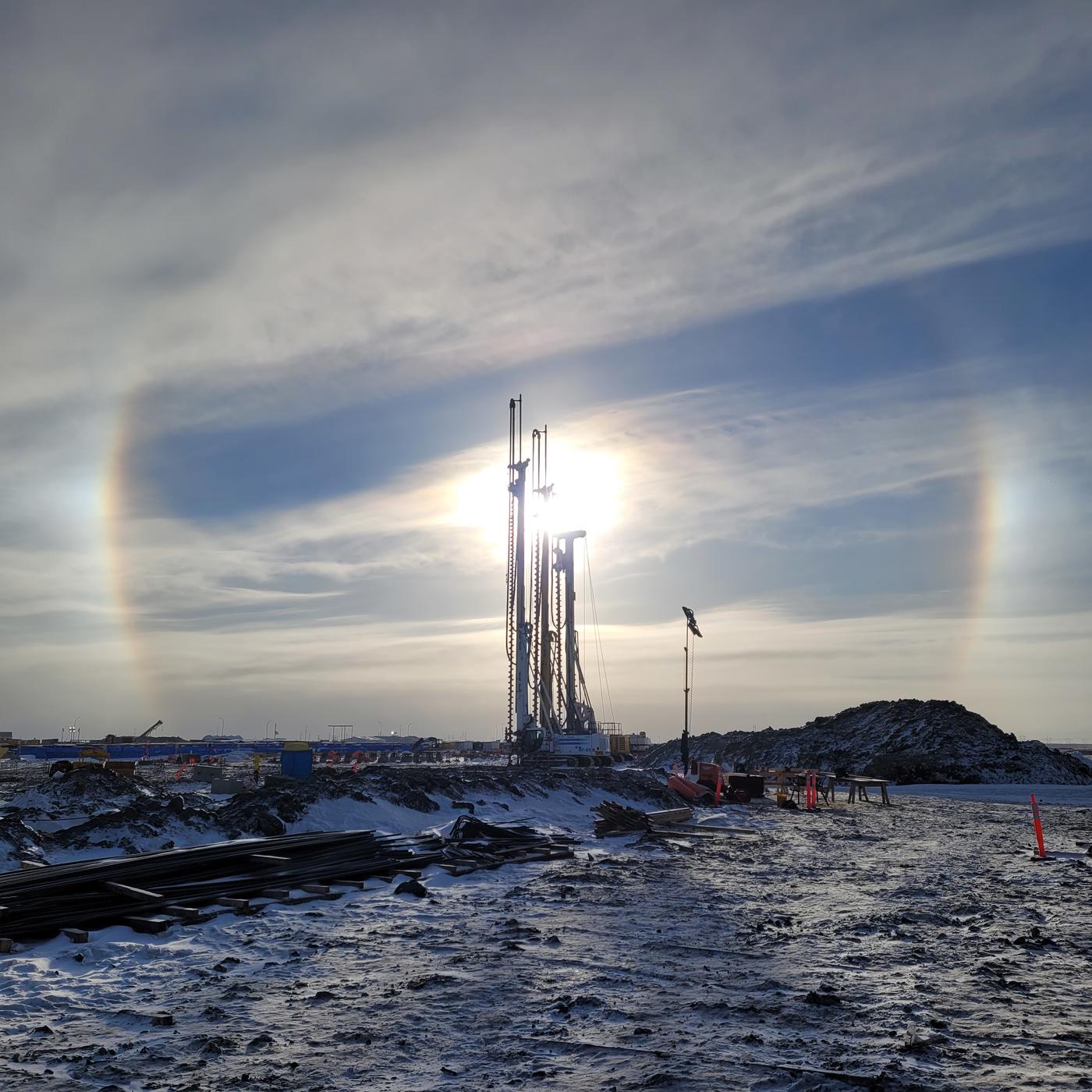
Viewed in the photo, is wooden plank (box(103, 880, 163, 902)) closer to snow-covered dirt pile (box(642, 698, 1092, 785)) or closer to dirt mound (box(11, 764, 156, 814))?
dirt mound (box(11, 764, 156, 814))

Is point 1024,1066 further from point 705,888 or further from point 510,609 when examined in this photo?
point 510,609

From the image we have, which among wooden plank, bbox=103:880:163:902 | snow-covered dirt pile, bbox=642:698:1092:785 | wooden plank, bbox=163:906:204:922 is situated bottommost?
snow-covered dirt pile, bbox=642:698:1092:785

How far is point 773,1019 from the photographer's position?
765 centimetres

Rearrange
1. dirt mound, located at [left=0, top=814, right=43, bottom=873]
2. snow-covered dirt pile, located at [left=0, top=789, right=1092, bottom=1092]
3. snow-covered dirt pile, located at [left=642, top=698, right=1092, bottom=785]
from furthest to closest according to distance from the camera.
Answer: snow-covered dirt pile, located at [left=642, top=698, right=1092, bottom=785]
dirt mound, located at [left=0, top=814, right=43, bottom=873]
snow-covered dirt pile, located at [left=0, top=789, right=1092, bottom=1092]

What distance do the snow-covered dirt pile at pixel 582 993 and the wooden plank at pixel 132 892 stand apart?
2.56 ft

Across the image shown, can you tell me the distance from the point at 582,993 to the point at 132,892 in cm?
630

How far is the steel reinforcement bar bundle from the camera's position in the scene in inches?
433

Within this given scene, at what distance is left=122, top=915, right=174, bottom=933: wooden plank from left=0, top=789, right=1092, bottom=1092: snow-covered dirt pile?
0.15 meters

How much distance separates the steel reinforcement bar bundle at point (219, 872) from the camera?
11.0 meters

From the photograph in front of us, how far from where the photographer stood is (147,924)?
1084 centimetres

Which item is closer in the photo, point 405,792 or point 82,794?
point 405,792

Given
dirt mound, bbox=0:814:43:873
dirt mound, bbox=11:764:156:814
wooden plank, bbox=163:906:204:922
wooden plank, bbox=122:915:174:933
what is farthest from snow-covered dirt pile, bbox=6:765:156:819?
wooden plank, bbox=122:915:174:933

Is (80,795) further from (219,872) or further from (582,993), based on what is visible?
(582,993)

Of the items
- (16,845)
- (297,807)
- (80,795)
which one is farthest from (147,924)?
(80,795)
